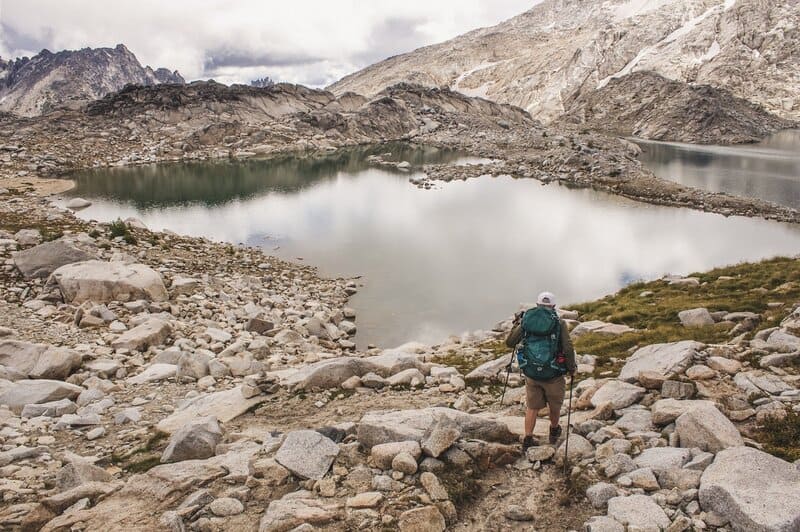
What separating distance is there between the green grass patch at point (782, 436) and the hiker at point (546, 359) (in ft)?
8.67

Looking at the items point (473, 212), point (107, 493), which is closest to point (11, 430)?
point (107, 493)

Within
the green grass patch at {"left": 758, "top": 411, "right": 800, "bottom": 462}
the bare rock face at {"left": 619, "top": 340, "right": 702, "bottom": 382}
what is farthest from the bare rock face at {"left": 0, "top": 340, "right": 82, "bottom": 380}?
the green grass patch at {"left": 758, "top": 411, "right": 800, "bottom": 462}

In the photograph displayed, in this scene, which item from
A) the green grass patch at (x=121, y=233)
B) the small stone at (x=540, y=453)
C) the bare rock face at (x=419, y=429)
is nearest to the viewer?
the small stone at (x=540, y=453)

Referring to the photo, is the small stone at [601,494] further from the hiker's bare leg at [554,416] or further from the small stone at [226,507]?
the small stone at [226,507]

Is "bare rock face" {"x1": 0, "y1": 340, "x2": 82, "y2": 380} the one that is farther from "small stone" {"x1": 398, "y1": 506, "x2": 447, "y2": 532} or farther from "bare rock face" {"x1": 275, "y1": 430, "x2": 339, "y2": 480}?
"small stone" {"x1": 398, "y1": 506, "x2": 447, "y2": 532}

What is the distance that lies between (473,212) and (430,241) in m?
11.7

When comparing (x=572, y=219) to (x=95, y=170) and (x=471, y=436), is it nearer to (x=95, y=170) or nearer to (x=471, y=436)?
(x=471, y=436)

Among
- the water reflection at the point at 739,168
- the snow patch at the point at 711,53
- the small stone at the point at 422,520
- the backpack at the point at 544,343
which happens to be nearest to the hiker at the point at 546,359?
the backpack at the point at 544,343

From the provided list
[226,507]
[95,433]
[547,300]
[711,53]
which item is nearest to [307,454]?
[226,507]

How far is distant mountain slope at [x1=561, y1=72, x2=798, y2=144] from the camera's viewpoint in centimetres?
13200

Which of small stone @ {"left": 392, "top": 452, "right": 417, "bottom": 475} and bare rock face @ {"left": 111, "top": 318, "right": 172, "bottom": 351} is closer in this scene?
small stone @ {"left": 392, "top": 452, "right": 417, "bottom": 475}

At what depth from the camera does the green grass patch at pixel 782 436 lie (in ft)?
20.5

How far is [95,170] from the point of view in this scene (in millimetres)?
69125

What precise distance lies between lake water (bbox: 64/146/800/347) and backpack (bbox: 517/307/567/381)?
39.9ft
